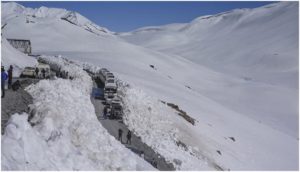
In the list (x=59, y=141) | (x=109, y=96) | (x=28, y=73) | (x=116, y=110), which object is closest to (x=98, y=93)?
A: (x=109, y=96)

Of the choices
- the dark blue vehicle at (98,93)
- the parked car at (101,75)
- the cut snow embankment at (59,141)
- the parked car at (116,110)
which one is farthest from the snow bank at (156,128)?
the parked car at (101,75)

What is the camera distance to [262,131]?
146 feet

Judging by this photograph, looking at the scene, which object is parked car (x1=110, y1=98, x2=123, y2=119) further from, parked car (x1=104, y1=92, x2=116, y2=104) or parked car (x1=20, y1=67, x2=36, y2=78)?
parked car (x1=20, y1=67, x2=36, y2=78)

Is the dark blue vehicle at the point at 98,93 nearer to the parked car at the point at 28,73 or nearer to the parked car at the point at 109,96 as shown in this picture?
the parked car at the point at 109,96

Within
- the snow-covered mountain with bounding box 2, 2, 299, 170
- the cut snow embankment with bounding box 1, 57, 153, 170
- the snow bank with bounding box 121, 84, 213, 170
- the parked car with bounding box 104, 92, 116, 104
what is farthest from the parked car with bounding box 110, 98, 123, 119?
the cut snow embankment with bounding box 1, 57, 153, 170

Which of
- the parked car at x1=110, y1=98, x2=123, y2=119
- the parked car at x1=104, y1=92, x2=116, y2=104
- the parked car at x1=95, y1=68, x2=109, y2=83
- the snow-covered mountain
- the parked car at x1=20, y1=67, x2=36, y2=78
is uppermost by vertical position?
the parked car at x1=20, y1=67, x2=36, y2=78

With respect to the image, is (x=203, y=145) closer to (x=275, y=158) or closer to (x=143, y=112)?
(x=143, y=112)

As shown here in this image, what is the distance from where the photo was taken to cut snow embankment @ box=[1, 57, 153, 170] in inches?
472

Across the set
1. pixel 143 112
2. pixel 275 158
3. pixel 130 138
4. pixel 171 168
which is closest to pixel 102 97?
pixel 143 112

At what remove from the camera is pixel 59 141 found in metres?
13.6

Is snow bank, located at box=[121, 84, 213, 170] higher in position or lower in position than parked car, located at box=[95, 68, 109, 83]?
lower

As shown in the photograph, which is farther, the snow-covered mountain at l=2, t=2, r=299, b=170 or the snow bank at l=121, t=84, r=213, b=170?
the snow-covered mountain at l=2, t=2, r=299, b=170

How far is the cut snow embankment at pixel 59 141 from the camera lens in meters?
12.0

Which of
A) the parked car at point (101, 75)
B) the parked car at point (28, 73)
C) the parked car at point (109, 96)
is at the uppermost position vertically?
the parked car at point (28, 73)
